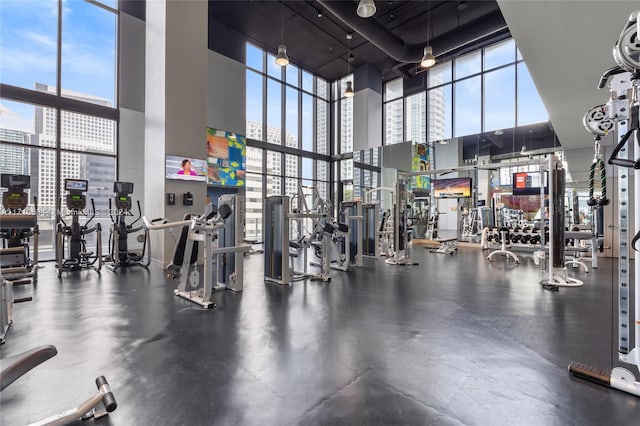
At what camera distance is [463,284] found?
5035 mm

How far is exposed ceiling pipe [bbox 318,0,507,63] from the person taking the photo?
7.90 m

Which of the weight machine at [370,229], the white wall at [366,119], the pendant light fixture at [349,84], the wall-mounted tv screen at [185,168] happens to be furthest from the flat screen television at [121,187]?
the white wall at [366,119]

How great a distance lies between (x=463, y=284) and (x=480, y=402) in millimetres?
3414

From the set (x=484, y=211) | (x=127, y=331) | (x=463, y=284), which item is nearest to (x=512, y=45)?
(x=484, y=211)

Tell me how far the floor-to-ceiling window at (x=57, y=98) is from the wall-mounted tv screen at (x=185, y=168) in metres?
2.40

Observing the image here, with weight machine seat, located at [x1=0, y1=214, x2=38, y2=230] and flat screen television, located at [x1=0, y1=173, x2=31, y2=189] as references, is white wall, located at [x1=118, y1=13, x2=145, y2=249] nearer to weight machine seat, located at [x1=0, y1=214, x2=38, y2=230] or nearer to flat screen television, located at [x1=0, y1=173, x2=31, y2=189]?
flat screen television, located at [x1=0, y1=173, x2=31, y2=189]

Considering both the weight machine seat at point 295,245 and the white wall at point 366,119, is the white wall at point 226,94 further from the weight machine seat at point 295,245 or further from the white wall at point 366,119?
the weight machine seat at point 295,245

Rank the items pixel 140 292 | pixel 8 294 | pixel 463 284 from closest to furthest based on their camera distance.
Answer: pixel 8 294
pixel 140 292
pixel 463 284

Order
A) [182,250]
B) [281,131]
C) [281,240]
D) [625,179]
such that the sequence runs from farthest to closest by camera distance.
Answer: [281,131] → [281,240] → [182,250] → [625,179]

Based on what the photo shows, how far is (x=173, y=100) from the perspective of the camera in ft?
21.5

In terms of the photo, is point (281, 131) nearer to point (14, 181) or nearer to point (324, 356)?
point (14, 181)

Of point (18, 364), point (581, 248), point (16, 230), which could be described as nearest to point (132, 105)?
point (16, 230)

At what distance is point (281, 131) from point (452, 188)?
6733 mm

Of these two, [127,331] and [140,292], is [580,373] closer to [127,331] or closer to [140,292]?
[127,331]
